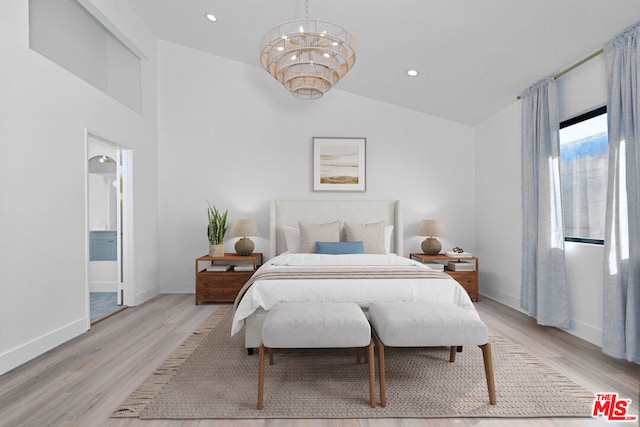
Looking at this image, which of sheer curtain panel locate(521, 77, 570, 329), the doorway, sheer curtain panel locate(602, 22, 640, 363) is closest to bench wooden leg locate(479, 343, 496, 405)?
sheer curtain panel locate(602, 22, 640, 363)

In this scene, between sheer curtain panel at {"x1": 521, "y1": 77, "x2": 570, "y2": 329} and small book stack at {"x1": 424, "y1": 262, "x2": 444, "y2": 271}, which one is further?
small book stack at {"x1": 424, "y1": 262, "x2": 444, "y2": 271}

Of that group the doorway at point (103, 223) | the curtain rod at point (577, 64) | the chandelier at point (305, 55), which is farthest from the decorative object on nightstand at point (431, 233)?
the doorway at point (103, 223)

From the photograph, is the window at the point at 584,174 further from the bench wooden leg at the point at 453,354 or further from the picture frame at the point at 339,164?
the picture frame at the point at 339,164

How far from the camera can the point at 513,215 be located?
416 cm

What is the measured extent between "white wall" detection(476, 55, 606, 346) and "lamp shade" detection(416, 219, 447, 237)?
68 cm

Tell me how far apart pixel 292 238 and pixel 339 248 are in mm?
754

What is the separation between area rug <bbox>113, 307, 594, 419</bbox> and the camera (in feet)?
6.28

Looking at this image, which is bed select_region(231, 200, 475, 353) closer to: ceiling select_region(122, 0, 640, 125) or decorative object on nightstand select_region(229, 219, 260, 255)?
decorative object on nightstand select_region(229, 219, 260, 255)

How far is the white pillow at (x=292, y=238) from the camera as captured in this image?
4488 mm

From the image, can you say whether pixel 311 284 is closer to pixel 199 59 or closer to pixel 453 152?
pixel 453 152

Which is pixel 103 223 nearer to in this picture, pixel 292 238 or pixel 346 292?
pixel 292 238

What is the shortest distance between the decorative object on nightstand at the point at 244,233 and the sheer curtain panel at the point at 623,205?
140 inches

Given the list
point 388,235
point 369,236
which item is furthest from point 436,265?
point 369,236

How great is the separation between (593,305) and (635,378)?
0.80m
